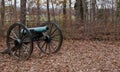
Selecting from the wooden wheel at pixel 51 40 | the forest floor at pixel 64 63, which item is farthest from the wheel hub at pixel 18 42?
the wooden wheel at pixel 51 40

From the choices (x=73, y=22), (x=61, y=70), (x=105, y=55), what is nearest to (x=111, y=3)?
(x=73, y=22)

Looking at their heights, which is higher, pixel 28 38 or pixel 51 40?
pixel 28 38

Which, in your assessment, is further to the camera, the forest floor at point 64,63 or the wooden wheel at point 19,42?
the wooden wheel at point 19,42

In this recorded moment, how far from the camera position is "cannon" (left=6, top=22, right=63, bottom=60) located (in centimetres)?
866

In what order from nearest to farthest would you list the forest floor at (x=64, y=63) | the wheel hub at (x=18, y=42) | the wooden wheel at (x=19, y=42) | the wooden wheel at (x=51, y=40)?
1. the forest floor at (x=64, y=63)
2. the wooden wheel at (x=19, y=42)
3. the wheel hub at (x=18, y=42)
4. the wooden wheel at (x=51, y=40)

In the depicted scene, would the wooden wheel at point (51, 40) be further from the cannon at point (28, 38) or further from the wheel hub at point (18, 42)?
the wheel hub at point (18, 42)

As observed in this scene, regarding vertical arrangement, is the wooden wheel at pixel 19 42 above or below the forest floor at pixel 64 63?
above

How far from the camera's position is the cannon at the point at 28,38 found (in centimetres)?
866

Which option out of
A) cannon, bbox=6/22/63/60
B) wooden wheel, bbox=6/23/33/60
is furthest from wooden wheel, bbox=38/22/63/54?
wooden wheel, bbox=6/23/33/60

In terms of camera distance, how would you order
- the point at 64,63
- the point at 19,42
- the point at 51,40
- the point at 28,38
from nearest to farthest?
1. the point at 64,63
2. the point at 28,38
3. the point at 19,42
4. the point at 51,40

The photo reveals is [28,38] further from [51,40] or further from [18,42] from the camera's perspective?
[51,40]

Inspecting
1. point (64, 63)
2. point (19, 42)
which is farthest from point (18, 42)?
point (64, 63)

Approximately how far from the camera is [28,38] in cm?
863

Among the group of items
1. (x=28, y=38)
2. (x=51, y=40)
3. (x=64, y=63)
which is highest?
(x=28, y=38)
